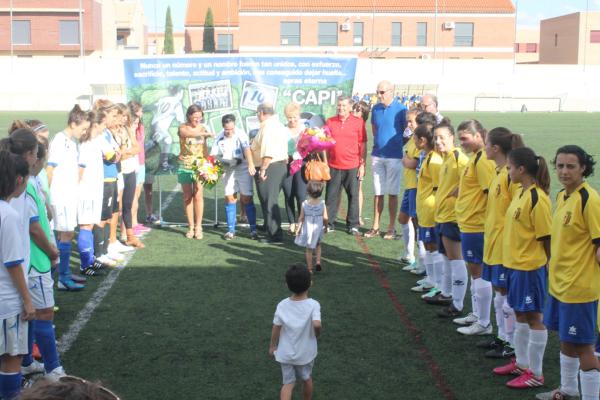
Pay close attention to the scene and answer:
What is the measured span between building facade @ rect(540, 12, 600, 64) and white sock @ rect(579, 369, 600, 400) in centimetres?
6655

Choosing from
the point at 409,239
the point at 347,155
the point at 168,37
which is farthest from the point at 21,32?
the point at 409,239

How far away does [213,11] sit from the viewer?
270 ft

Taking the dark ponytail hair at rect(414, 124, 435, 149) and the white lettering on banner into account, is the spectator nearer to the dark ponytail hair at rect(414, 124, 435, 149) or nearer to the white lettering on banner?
the white lettering on banner

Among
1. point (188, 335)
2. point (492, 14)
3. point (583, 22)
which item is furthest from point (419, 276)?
point (583, 22)

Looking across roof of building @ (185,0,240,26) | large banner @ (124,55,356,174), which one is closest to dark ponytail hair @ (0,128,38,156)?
large banner @ (124,55,356,174)

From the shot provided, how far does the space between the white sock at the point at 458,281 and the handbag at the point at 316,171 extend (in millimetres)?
3518

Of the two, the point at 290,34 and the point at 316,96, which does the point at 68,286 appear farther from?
the point at 290,34

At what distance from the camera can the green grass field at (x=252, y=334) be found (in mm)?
5391

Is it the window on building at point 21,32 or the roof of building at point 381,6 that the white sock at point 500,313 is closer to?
the roof of building at point 381,6

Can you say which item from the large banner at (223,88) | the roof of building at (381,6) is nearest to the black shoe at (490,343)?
the large banner at (223,88)

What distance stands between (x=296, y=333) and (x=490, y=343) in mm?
2236

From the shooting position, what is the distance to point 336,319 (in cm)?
693

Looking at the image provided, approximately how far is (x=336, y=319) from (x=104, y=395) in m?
5.42

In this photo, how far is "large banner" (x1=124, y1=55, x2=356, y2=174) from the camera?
36.5 ft
